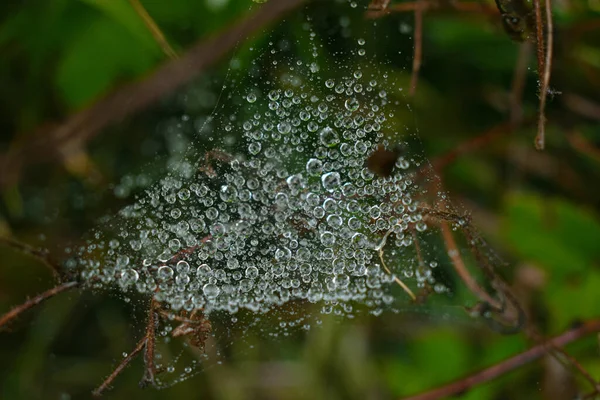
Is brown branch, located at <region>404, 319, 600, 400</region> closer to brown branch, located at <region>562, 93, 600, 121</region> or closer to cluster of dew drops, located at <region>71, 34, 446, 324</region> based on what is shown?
cluster of dew drops, located at <region>71, 34, 446, 324</region>

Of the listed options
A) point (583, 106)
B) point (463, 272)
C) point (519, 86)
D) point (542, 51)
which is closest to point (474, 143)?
point (519, 86)

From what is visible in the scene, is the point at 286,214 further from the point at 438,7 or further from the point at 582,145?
the point at 582,145

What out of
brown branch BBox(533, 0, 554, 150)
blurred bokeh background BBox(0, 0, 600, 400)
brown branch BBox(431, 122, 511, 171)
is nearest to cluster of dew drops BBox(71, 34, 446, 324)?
brown branch BBox(533, 0, 554, 150)

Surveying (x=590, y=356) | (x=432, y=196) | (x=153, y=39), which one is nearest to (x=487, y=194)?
(x=590, y=356)

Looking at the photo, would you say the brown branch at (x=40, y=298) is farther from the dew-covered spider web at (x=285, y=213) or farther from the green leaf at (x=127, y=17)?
the green leaf at (x=127, y=17)

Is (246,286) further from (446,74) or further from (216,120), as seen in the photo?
(446,74)

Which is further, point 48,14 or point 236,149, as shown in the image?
point 48,14
